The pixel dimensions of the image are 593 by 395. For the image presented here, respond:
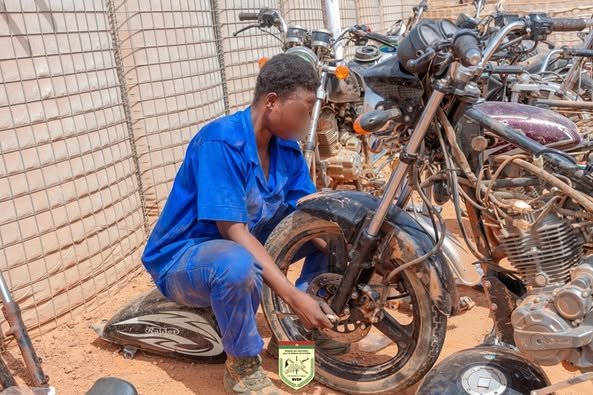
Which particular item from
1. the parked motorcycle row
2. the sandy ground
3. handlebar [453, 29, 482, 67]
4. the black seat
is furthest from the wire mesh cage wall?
the black seat

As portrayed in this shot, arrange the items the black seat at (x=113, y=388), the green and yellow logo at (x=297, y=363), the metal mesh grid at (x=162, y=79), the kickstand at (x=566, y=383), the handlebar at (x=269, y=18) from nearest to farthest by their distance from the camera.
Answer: the black seat at (x=113, y=388), the kickstand at (x=566, y=383), the green and yellow logo at (x=297, y=363), the metal mesh grid at (x=162, y=79), the handlebar at (x=269, y=18)

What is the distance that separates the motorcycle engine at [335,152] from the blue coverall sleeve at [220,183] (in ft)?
7.70

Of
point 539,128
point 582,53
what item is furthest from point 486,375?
point 582,53

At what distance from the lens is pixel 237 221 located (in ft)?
8.61

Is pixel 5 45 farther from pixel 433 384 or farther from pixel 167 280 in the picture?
pixel 433 384

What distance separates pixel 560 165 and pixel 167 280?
1.73m

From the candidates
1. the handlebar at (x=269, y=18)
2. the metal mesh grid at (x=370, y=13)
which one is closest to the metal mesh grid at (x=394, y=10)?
the metal mesh grid at (x=370, y=13)

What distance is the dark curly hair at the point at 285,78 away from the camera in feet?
8.66

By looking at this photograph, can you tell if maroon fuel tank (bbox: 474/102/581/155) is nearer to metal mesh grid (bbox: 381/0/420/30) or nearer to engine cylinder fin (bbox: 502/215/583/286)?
engine cylinder fin (bbox: 502/215/583/286)

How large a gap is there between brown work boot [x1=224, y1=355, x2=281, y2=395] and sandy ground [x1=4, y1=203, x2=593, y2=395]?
0.16m

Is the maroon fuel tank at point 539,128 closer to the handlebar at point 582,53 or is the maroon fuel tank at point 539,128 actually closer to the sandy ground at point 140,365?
the sandy ground at point 140,365

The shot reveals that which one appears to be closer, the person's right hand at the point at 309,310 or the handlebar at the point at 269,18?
the person's right hand at the point at 309,310

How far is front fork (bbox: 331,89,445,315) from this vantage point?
2.26m

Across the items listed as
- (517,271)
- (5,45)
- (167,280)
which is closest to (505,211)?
(517,271)
